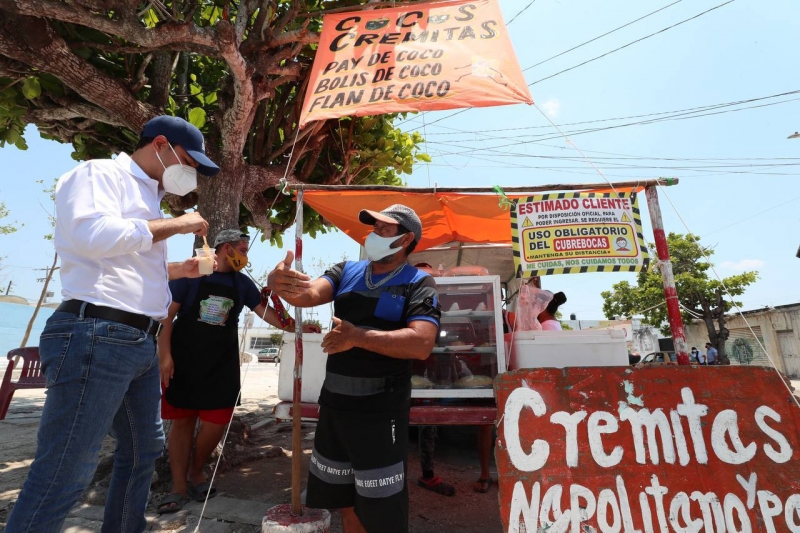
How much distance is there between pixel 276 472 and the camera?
4.02 m

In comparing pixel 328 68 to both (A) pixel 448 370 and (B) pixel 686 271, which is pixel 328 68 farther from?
(B) pixel 686 271

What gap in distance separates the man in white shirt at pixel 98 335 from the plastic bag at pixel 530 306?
288 cm

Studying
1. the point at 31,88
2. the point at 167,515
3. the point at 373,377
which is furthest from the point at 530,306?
the point at 31,88

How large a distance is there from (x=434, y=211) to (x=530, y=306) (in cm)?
136

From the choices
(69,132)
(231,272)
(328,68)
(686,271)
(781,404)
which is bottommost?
(781,404)

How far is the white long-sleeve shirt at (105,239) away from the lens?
1.61 metres

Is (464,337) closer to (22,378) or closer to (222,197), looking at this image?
(222,197)

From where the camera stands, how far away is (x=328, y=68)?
153 inches

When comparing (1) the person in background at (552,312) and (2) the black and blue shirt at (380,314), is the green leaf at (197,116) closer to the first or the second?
(2) the black and blue shirt at (380,314)

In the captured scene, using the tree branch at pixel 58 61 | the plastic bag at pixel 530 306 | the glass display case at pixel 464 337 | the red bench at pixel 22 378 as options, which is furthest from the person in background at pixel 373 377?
the red bench at pixel 22 378

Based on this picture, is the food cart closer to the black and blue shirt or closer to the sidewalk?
the sidewalk

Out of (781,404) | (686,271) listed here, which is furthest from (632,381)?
(686,271)

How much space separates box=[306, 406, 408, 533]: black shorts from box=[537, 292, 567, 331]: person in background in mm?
2465

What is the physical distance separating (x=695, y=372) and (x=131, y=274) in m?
3.05
